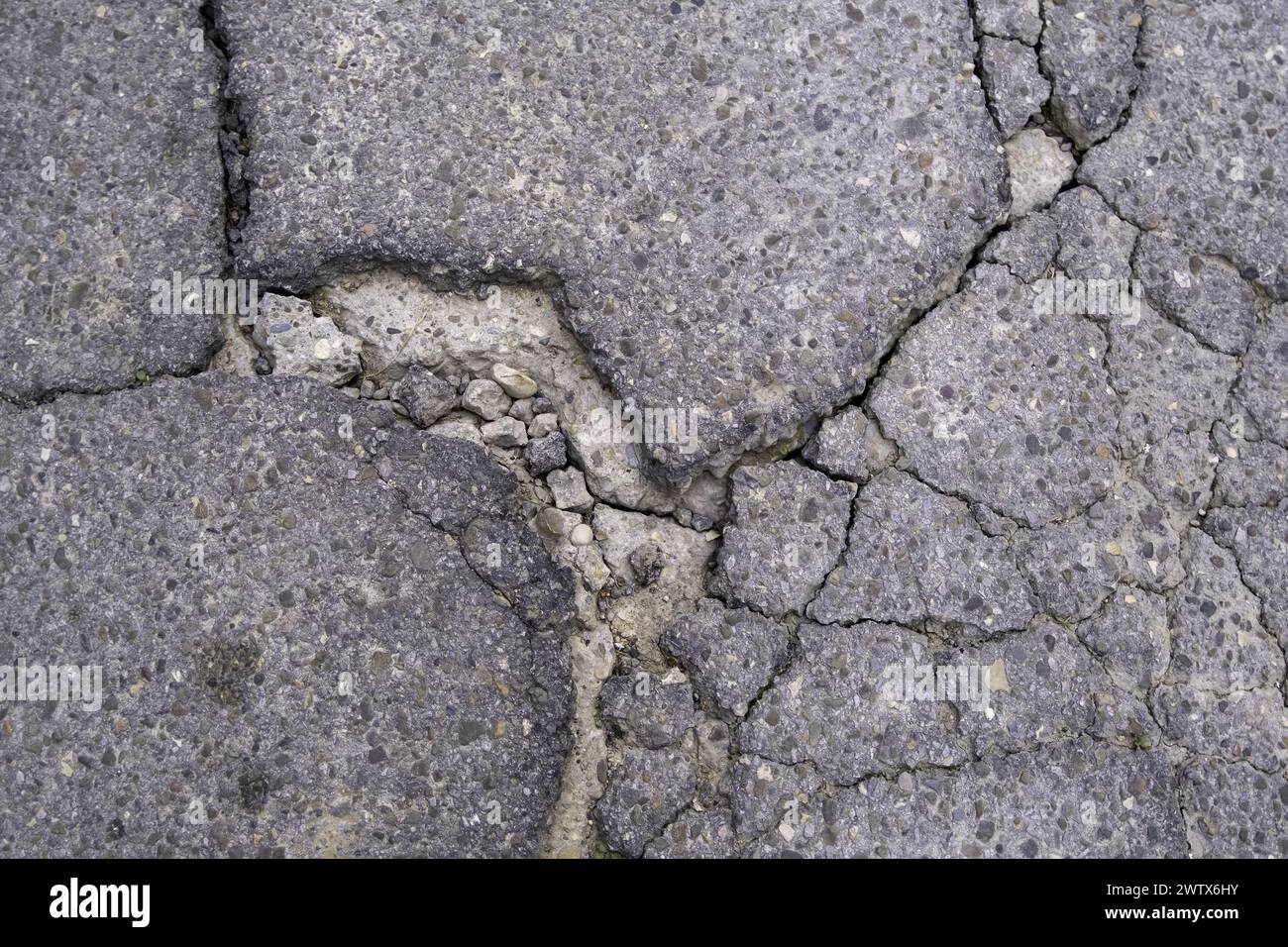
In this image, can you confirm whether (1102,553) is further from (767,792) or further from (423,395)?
(423,395)

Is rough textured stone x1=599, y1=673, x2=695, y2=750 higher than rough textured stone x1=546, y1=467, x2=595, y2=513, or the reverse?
rough textured stone x1=546, y1=467, x2=595, y2=513

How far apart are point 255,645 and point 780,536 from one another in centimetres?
116

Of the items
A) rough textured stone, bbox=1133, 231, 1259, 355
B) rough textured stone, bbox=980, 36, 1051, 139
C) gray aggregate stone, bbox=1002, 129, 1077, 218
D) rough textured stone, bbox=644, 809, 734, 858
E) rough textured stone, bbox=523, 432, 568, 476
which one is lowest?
rough textured stone, bbox=644, 809, 734, 858

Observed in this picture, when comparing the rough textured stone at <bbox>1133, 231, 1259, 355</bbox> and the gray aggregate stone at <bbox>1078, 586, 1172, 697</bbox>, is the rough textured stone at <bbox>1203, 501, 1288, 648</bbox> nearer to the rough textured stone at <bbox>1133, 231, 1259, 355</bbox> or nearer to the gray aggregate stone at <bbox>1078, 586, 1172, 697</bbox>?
the gray aggregate stone at <bbox>1078, 586, 1172, 697</bbox>

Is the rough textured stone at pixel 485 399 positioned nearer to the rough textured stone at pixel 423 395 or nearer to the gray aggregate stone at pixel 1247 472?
the rough textured stone at pixel 423 395

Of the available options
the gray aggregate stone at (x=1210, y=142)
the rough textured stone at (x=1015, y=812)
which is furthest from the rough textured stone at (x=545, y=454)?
the gray aggregate stone at (x=1210, y=142)

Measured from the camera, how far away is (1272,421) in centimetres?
270

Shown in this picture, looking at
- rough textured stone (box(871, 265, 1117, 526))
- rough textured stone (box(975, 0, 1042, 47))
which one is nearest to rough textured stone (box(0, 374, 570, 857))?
rough textured stone (box(871, 265, 1117, 526))

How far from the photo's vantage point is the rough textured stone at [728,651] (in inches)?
96.0

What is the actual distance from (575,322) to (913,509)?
0.87 meters

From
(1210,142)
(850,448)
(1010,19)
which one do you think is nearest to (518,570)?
(850,448)

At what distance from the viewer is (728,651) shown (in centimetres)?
245

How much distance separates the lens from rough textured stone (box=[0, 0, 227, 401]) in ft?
8.26
